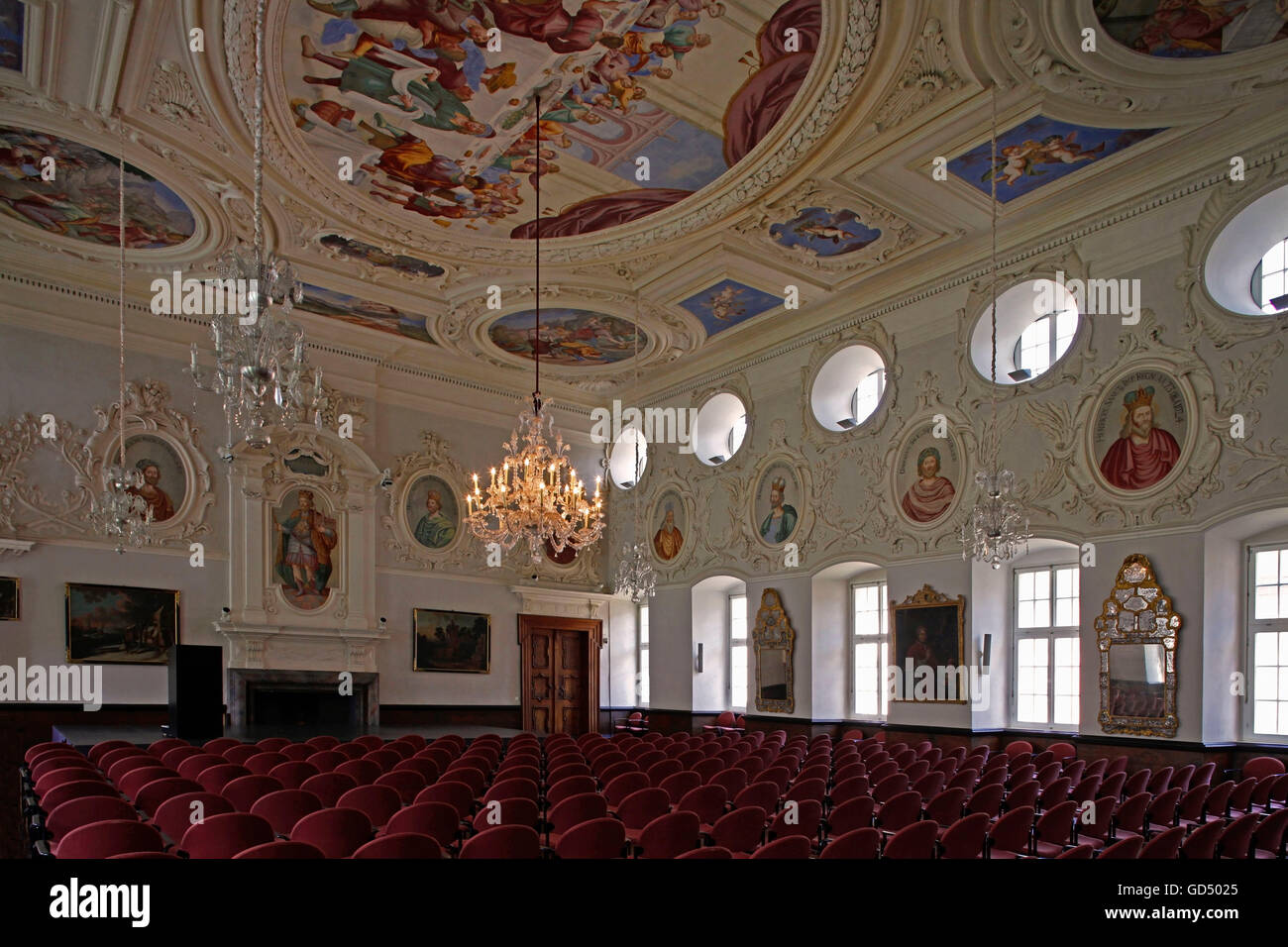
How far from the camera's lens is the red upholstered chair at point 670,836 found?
16.9 feet

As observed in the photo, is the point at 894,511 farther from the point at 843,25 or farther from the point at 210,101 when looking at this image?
the point at 210,101

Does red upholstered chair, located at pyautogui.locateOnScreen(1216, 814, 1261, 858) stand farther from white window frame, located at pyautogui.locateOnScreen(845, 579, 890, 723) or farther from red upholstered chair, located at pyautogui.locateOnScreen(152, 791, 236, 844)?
white window frame, located at pyautogui.locateOnScreen(845, 579, 890, 723)

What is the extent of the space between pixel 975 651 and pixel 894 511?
245 centimetres

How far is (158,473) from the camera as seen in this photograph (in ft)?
47.0

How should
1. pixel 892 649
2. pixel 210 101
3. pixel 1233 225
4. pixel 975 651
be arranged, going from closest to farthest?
pixel 210 101
pixel 1233 225
pixel 975 651
pixel 892 649

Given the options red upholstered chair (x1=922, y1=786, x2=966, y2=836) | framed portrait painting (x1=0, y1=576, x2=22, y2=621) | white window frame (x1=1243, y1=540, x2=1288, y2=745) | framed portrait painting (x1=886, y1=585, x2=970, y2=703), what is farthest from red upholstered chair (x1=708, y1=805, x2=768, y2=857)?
framed portrait painting (x1=0, y1=576, x2=22, y2=621)

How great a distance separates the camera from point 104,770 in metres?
8.12

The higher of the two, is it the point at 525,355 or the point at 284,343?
the point at 525,355

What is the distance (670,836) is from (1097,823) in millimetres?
3469

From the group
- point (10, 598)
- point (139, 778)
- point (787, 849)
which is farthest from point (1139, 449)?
point (10, 598)

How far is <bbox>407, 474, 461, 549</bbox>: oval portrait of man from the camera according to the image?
17.2 meters

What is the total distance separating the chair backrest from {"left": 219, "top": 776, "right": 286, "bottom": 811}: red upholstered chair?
13.5 feet

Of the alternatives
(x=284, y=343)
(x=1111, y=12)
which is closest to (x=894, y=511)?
(x=1111, y=12)

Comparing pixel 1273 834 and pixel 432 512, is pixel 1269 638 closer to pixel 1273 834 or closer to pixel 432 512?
pixel 1273 834
